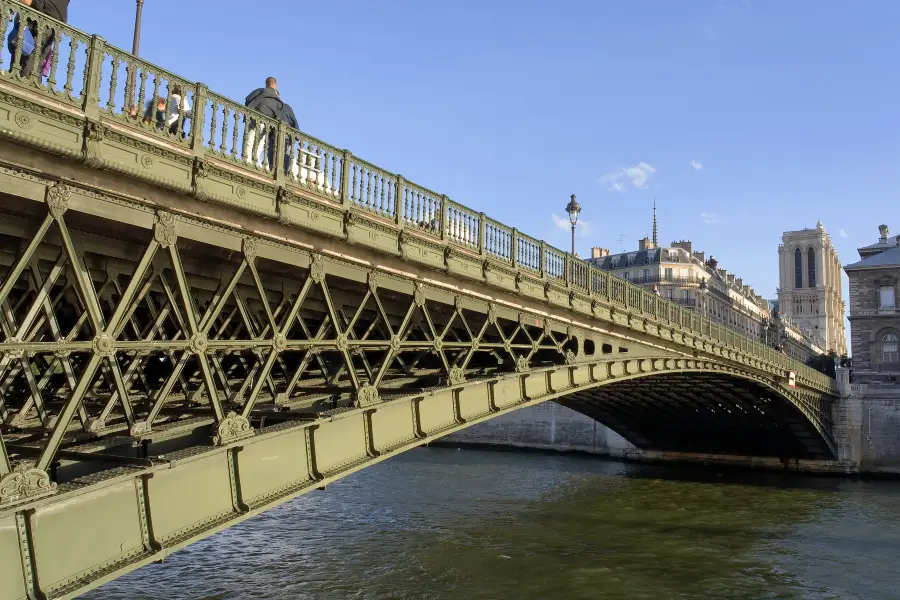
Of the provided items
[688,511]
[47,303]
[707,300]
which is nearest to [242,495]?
[47,303]

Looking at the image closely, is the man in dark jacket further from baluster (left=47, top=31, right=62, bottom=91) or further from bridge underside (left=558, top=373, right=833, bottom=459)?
bridge underside (left=558, top=373, right=833, bottom=459)

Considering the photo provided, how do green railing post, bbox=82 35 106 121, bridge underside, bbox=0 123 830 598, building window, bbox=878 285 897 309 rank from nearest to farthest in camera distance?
bridge underside, bbox=0 123 830 598 < green railing post, bbox=82 35 106 121 < building window, bbox=878 285 897 309

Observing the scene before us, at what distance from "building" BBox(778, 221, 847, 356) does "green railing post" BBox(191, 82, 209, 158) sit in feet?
571

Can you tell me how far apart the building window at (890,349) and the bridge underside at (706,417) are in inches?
827

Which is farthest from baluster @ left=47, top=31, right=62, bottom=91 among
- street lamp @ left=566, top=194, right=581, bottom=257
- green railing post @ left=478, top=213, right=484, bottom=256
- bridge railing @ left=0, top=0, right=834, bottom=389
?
street lamp @ left=566, top=194, right=581, bottom=257

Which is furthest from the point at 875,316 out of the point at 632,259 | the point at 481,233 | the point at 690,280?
the point at 481,233

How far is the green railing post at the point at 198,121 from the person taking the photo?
371 inches

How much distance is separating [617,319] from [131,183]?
55.4 feet

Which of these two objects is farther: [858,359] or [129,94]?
[858,359]

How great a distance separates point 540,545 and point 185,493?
17573 mm

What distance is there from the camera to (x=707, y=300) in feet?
306

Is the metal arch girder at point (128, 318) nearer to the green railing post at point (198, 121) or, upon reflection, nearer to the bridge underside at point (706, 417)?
the green railing post at point (198, 121)

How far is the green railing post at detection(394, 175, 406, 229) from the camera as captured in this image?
13.6 m

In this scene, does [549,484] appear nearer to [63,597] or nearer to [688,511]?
[688,511]
